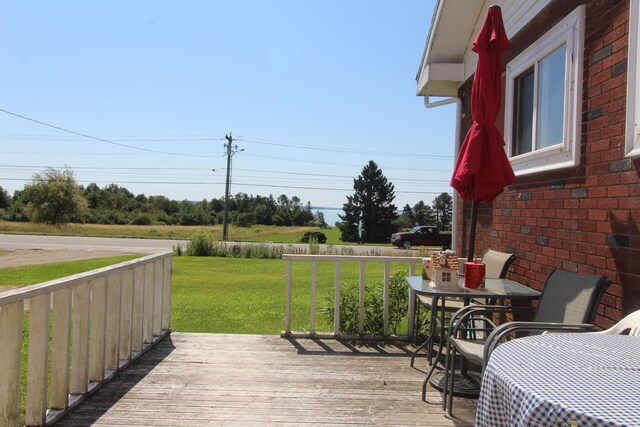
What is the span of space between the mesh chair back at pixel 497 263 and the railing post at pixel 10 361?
336cm

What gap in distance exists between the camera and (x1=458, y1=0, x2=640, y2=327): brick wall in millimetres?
2736

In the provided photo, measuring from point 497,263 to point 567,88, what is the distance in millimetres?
1532

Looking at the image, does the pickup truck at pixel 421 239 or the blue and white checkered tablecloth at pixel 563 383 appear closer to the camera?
the blue and white checkered tablecloth at pixel 563 383

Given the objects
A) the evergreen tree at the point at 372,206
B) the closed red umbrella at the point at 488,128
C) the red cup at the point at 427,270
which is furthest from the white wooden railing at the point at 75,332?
the evergreen tree at the point at 372,206

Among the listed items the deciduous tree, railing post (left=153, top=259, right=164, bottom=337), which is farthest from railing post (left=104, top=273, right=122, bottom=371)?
the deciduous tree

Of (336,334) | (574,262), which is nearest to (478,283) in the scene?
(574,262)

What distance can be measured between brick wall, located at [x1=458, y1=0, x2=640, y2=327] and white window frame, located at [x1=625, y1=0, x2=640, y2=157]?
0.20ft

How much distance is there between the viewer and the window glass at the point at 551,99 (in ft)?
12.0

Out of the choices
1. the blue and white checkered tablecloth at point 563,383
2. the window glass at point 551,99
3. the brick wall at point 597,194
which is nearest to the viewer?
the blue and white checkered tablecloth at point 563,383

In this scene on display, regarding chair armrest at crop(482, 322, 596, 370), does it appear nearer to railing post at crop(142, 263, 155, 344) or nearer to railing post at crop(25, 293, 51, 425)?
railing post at crop(25, 293, 51, 425)

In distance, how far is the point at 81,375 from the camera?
3.12 m

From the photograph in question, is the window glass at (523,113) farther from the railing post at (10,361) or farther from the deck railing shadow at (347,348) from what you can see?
the railing post at (10,361)

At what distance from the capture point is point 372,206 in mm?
52688

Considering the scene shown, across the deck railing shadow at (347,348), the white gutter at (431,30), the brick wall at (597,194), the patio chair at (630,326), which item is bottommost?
the deck railing shadow at (347,348)
